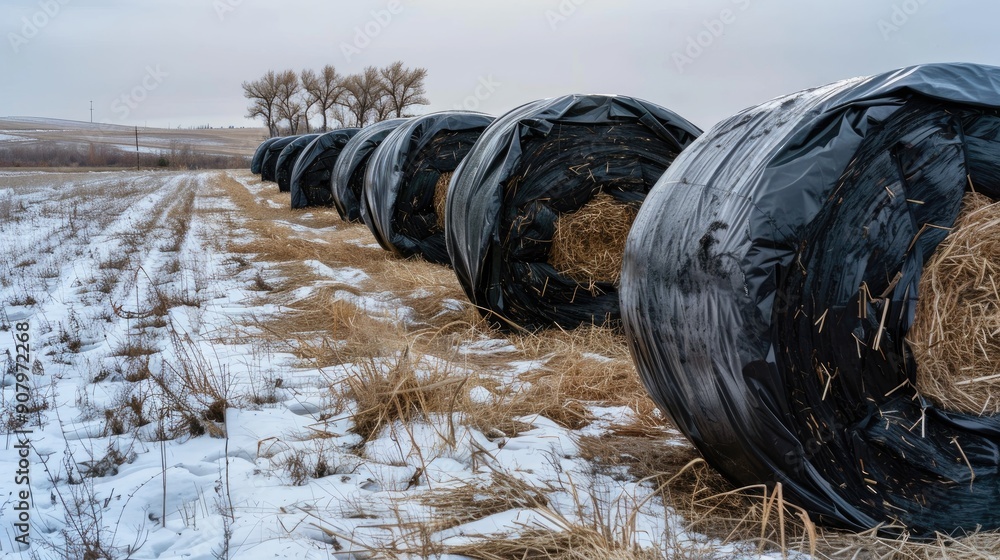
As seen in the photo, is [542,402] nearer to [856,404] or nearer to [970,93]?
[856,404]

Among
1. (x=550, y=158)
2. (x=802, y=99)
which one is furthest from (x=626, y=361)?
(x=802, y=99)

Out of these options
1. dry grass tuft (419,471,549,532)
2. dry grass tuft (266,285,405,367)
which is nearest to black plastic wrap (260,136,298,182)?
dry grass tuft (266,285,405,367)

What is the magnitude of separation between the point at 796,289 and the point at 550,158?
3237 mm

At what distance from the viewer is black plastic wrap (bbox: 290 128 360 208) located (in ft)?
52.7

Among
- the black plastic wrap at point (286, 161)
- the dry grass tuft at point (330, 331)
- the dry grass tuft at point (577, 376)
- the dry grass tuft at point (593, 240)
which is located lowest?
the dry grass tuft at point (577, 376)

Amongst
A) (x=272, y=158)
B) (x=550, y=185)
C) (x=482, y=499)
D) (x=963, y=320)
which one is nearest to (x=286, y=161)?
(x=272, y=158)

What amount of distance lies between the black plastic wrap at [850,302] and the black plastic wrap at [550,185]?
2.90 metres

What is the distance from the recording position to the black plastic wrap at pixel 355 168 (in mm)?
12477

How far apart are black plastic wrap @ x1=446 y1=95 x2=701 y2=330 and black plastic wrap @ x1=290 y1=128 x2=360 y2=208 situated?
11268mm

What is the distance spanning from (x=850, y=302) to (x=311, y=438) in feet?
8.12

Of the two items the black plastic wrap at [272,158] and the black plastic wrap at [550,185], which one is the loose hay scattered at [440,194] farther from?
the black plastic wrap at [272,158]

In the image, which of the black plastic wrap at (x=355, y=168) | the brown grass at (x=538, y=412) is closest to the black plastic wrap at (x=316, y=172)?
the black plastic wrap at (x=355, y=168)

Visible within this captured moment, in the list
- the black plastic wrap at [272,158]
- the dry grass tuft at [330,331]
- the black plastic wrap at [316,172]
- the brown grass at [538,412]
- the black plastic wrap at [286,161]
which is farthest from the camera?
the black plastic wrap at [272,158]

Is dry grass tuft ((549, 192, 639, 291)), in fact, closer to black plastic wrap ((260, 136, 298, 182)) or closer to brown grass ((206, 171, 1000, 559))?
brown grass ((206, 171, 1000, 559))
